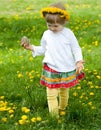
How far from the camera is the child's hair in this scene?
16.0 feet

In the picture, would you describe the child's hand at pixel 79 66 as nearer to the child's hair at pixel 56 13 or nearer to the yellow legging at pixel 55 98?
the yellow legging at pixel 55 98

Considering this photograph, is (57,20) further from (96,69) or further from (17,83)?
(96,69)

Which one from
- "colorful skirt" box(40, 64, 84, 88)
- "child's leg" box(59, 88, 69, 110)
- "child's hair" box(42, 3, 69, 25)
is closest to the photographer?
"child's hair" box(42, 3, 69, 25)

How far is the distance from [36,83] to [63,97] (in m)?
1.39

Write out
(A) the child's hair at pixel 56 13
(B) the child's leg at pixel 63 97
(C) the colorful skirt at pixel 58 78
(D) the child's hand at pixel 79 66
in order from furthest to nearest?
(B) the child's leg at pixel 63 97, (C) the colorful skirt at pixel 58 78, (D) the child's hand at pixel 79 66, (A) the child's hair at pixel 56 13

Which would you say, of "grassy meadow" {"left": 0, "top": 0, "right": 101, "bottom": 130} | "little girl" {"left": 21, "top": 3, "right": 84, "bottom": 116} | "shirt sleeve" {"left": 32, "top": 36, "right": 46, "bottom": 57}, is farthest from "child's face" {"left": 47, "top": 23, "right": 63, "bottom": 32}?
"grassy meadow" {"left": 0, "top": 0, "right": 101, "bottom": 130}

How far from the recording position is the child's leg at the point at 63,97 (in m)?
5.35

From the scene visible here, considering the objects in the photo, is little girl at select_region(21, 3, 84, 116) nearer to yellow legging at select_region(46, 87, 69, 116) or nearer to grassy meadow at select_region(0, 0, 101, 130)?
yellow legging at select_region(46, 87, 69, 116)

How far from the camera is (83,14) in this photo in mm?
13070

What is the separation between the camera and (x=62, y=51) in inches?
198

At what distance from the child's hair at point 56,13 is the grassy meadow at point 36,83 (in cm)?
113

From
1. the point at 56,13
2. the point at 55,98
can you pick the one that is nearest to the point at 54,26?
the point at 56,13

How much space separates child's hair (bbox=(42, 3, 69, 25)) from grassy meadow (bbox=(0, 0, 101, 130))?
1128 millimetres

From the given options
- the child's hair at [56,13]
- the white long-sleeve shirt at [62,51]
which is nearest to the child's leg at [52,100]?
the white long-sleeve shirt at [62,51]
